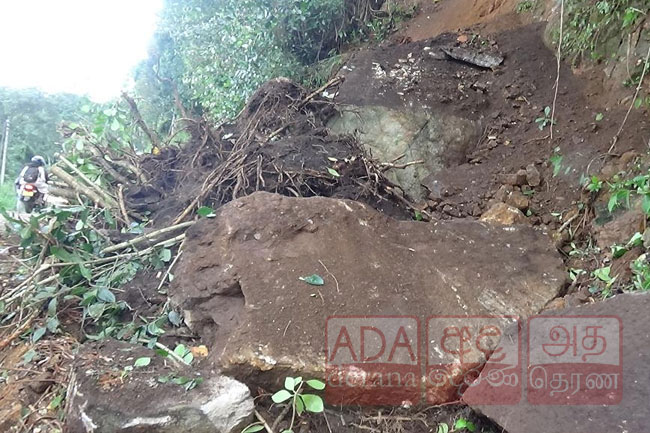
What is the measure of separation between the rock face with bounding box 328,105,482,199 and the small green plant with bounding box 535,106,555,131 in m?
0.68

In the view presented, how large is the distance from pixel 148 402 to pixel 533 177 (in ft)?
11.9

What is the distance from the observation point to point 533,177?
427 cm

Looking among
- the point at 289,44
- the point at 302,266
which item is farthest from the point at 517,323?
the point at 289,44

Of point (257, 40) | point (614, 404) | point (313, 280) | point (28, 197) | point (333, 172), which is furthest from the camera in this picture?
point (257, 40)

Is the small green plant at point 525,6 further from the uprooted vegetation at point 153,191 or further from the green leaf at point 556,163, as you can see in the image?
the uprooted vegetation at point 153,191

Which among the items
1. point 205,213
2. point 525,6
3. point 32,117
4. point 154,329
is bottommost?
point 32,117

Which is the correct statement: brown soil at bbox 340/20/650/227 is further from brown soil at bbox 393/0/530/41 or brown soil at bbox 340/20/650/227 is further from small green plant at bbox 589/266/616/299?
small green plant at bbox 589/266/616/299

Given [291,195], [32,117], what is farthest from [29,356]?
[32,117]

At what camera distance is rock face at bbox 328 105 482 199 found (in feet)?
17.1

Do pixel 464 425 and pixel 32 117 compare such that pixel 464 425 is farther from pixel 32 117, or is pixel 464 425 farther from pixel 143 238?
pixel 32 117

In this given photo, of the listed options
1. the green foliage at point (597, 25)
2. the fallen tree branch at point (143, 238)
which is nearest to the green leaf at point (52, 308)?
the fallen tree branch at point (143, 238)

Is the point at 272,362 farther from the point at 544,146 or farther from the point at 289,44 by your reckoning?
the point at 289,44

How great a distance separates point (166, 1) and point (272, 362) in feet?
30.2

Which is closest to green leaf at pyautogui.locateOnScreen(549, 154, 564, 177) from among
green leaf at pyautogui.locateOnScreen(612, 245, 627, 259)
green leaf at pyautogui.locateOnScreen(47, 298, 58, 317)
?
green leaf at pyautogui.locateOnScreen(612, 245, 627, 259)
